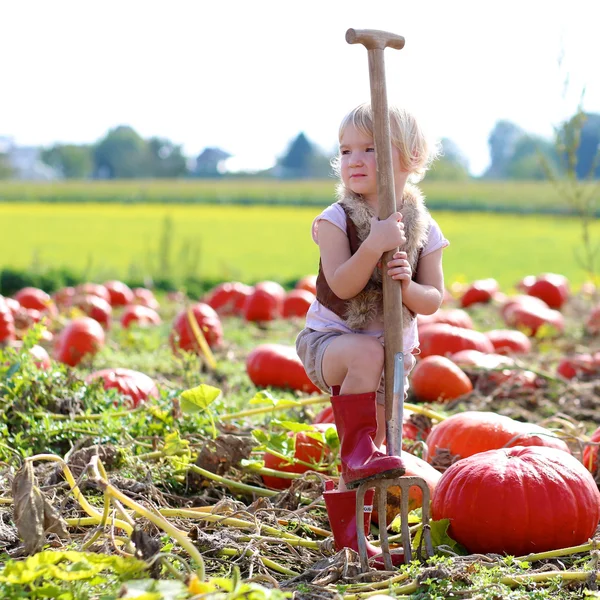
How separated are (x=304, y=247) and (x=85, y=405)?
97.7 ft

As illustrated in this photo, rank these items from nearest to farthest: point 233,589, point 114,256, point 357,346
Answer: point 233,589 < point 357,346 < point 114,256

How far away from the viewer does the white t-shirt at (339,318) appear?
320 centimetres

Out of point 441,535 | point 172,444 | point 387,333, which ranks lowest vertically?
point 441,535

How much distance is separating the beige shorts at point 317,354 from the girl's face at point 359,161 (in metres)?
0.54

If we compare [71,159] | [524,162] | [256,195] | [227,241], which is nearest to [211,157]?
[71,159]

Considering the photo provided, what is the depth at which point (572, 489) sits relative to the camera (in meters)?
3.20

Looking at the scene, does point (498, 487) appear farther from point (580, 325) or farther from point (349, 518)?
point (580, 325)

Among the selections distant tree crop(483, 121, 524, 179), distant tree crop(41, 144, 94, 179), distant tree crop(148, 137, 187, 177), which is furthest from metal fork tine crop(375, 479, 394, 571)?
distant tree crop(41, 144, 94, 179)

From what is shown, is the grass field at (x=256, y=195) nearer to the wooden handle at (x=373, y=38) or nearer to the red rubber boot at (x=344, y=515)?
the wooden handle at (x=373, y=38)

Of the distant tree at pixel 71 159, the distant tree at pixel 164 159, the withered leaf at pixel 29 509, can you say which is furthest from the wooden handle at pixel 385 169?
the distant tree at pixel 71 159

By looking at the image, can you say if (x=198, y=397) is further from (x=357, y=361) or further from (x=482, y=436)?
(x=482, y=436)

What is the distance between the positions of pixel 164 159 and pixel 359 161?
322 feet

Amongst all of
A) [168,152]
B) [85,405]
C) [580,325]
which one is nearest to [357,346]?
[85,405]

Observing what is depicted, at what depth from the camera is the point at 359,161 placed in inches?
Answer: 125
